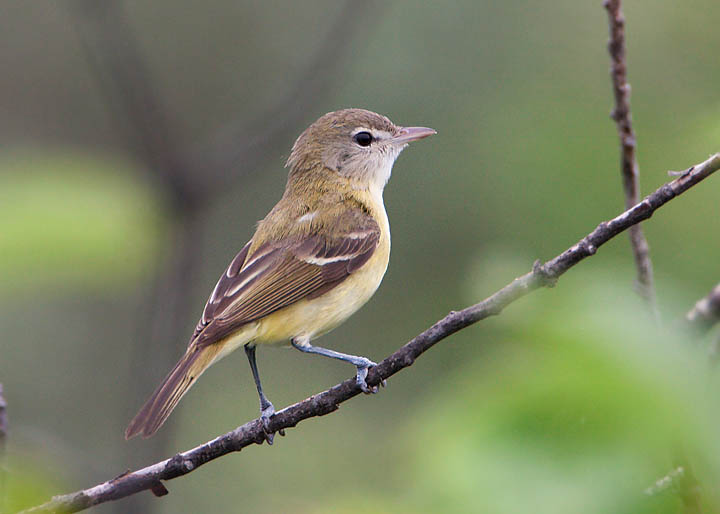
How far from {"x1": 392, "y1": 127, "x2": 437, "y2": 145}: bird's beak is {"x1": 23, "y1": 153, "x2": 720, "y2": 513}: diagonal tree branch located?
2.38m

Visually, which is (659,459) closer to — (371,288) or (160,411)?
(160,411)

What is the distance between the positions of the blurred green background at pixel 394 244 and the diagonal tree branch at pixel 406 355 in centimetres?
7

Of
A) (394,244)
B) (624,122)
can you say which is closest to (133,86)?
(624,122)

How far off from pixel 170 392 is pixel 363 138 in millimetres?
2237

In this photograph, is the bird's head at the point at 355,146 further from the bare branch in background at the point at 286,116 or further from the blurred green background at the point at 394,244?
the bare branch in background at the point at 286,116

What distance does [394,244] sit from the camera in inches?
311

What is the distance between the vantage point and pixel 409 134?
5.03 m

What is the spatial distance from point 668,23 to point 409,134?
280 centimetres

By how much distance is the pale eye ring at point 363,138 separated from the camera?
16.6ft

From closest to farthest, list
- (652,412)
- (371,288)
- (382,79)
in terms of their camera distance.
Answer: (652,412)
(371,288)
(382,79)

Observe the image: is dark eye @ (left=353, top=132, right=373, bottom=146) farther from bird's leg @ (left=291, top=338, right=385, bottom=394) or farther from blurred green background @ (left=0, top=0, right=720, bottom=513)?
bird's leg @ (left=291, top=338, right=385, bottom=394)

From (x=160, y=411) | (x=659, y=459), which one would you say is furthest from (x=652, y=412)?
(x=160, y=411)

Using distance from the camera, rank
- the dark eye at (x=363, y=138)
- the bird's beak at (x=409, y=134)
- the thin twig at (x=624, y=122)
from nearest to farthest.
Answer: the thin twig at (x=624, y=122), the bird's beak at (x=409, y=134), the dark eye at (x=363, y=138)

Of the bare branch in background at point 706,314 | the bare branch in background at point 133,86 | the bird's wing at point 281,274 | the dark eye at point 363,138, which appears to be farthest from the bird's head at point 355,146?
the bare branch in background at point 706,314
